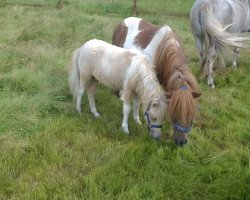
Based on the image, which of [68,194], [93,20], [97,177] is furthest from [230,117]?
[93,20]

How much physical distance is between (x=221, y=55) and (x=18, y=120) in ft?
12.7

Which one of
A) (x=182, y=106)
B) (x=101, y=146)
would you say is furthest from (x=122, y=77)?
(x=182, y=106)

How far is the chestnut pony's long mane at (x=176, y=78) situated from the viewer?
4.37m

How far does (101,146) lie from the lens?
471 cm

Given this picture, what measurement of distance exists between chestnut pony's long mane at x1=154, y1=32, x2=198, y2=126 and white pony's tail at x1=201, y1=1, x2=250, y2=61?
1.62 metres

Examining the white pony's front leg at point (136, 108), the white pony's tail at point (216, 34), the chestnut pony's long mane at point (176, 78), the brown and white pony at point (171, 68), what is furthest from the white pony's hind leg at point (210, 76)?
the white pony's front leg at point (136, 108)

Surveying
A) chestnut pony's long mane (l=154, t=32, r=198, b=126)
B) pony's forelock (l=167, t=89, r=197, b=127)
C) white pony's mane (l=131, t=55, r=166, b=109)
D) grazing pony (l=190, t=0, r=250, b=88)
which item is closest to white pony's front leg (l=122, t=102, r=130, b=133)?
white pony's mane (l=131, t=55, r=166, b=109)

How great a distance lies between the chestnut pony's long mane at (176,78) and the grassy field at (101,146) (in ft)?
1.86

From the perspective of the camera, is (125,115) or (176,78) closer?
(176,78)

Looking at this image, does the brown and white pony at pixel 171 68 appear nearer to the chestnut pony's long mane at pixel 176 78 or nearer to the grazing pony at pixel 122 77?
the chestnut pony's long mane at pixel 176 78

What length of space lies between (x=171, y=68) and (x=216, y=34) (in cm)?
217

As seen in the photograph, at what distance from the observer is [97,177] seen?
4.00 metres

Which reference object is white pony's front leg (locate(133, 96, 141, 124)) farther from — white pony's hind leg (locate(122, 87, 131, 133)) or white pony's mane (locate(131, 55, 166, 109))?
white pony's mane (locate(131, 55, 166, 109))

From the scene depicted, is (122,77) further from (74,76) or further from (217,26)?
(217,26)
